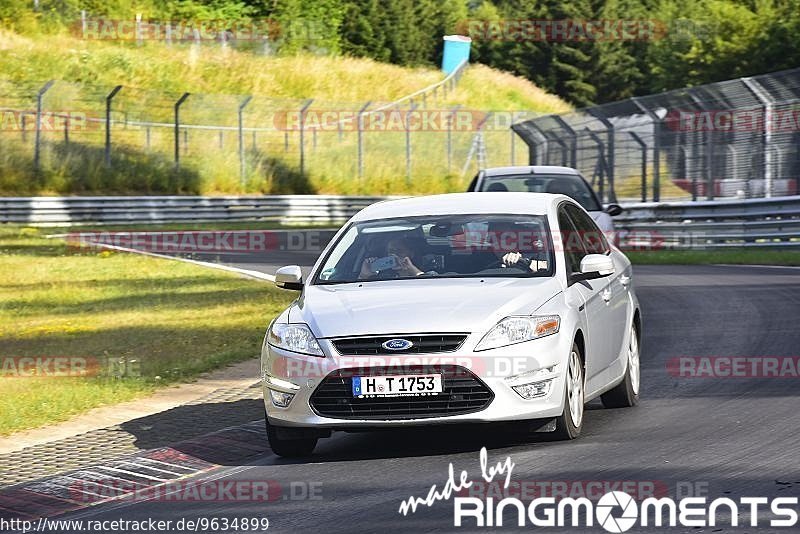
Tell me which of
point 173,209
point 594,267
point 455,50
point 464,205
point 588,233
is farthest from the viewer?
point 455,50

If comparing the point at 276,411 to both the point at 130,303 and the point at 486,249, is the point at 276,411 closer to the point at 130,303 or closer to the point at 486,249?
the point at 486,249

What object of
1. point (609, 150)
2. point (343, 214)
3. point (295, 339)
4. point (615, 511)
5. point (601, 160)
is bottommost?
point (343, 214)

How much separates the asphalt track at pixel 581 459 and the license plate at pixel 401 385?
1.36 feet

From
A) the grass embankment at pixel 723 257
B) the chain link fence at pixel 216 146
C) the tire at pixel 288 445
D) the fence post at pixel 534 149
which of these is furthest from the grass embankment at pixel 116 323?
the chain link fence at pixel 216 146

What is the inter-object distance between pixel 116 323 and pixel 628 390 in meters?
8.39

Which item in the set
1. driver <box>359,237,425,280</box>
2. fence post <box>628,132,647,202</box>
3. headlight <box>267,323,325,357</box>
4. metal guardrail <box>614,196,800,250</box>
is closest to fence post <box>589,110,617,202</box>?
fence post <box>628,132,647,202</box>

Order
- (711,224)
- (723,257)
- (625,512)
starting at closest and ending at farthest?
(625,512)
(723,257)
(711,224)

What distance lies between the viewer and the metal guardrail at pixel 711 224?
88.0ft

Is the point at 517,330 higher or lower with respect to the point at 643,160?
higher

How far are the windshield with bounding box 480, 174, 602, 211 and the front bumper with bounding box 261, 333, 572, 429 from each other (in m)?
11.1

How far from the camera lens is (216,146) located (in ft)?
163

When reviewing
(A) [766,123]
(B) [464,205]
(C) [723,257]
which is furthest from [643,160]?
(B) [464,205]

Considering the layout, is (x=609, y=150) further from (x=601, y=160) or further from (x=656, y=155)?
(x=656, y=155)

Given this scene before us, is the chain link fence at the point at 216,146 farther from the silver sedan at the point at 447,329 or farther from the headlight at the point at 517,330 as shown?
the headlight at the point at 517,330
